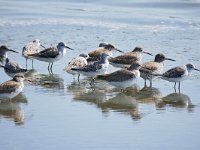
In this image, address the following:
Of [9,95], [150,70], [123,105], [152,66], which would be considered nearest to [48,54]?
[152,66]

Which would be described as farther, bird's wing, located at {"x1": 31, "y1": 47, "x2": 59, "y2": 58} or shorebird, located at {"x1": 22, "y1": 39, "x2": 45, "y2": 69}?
shorebird, located at {"x1": 22, "y1": 39, "x2": 45, "y2": 69}

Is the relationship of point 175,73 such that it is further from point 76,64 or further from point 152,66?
point 76,64

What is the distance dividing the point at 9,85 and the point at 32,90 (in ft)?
Result: 3.51

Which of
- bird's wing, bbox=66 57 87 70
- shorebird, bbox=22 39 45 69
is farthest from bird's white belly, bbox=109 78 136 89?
shorebird, bbox=22 39 45 69

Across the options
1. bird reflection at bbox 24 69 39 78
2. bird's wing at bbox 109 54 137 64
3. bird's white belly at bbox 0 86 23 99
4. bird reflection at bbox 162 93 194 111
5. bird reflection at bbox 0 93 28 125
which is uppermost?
bird's wing at bbox 109 54 137 64

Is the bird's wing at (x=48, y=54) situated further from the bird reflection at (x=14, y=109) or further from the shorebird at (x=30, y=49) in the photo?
the bird reflection at (x=14, y=109)

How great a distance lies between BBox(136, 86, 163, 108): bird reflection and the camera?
13.4 m

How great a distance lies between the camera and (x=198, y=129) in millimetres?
11250

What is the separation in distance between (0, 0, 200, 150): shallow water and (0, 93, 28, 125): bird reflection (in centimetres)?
2

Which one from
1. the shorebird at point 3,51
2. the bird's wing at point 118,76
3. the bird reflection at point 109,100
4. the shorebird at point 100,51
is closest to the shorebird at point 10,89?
the bird reflection at point 109,100

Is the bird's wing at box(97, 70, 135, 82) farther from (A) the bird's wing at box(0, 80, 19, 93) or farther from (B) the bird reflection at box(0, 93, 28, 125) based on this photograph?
(A) the bird's wing at box(0, 80, 19, 93)

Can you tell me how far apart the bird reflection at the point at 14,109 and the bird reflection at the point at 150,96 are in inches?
95.3

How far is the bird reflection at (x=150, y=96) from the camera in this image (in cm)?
1338

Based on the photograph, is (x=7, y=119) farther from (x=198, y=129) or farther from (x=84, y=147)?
(x=198, y=129)
